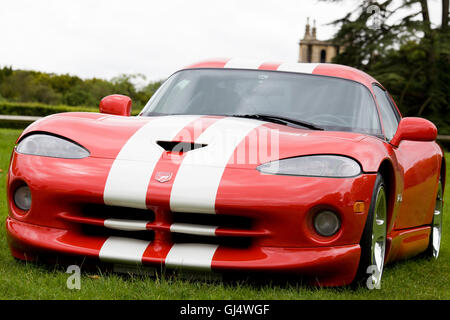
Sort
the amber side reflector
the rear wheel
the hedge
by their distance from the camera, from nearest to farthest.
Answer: the amber side reflector
the rear wheel
the hedge

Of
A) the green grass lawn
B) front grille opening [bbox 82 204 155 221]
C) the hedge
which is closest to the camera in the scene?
the green grass lawn

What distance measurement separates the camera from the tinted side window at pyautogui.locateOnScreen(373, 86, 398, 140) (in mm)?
4932

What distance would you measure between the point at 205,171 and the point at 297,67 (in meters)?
1.81

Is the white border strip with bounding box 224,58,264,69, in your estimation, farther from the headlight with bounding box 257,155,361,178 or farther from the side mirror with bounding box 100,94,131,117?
the headlight with bounding box 257,155,361,178

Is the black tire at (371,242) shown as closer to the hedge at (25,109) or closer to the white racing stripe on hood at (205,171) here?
the white racing stripe on hood at (205,171)

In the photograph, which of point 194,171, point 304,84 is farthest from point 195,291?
point 304,84

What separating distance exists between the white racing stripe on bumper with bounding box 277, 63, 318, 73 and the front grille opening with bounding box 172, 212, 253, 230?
1.74 meters

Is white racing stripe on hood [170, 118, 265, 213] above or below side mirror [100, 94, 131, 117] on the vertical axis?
below

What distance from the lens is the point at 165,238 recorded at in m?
3.46

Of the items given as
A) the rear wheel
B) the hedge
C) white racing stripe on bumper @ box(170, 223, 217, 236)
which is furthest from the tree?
white racing stripe on bumper @ box(170, 223, 217, 236)

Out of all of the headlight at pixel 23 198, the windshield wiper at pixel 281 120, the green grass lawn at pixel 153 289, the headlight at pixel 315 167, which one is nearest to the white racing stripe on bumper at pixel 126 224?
the green grass lawn at pixel 153 289

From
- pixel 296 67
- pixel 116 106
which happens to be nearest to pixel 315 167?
pixel 296 67

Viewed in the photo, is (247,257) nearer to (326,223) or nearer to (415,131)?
(326,223)

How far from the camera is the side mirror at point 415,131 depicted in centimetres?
447
